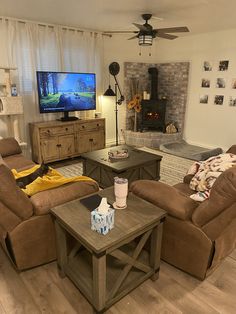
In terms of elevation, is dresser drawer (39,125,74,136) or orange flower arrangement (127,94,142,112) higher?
orange flower arrangement (127,94,142,112)

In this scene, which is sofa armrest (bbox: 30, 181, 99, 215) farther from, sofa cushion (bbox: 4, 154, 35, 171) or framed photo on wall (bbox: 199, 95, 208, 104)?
framed photo on wall (bbox: 199, 95, 208, 104)

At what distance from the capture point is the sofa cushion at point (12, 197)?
1.68 meters

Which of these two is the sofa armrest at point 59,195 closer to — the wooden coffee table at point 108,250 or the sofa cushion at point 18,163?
the wooden coffee table at point 108,250

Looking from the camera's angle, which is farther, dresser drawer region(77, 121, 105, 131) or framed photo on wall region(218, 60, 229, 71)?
framed photo on wall region(218, 60, 229, 71)

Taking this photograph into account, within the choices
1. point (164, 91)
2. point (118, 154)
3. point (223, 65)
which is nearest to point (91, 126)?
point (118, 154)

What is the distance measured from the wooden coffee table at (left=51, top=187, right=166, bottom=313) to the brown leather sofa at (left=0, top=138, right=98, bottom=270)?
0.49 feet

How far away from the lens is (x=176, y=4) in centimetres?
326

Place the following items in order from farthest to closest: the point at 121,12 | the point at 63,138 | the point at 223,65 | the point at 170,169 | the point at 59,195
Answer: the point at 223,65, the point at 63,138, the point at 170,169, the point at 121,12, the point at 59,195

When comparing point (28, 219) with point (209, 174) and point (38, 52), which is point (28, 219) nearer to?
point (209, 174)

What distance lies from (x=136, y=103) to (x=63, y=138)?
2.17 m

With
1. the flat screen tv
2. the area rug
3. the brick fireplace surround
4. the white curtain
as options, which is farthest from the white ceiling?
the area rug

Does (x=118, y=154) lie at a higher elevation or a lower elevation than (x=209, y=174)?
lower

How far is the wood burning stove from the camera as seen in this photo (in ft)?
19.4

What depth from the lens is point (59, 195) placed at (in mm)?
1947
